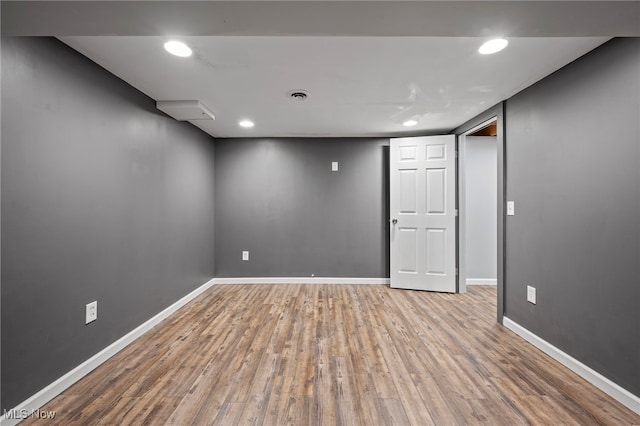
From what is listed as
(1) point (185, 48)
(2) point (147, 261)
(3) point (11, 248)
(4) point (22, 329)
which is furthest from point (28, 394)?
(1) point (185, 48)

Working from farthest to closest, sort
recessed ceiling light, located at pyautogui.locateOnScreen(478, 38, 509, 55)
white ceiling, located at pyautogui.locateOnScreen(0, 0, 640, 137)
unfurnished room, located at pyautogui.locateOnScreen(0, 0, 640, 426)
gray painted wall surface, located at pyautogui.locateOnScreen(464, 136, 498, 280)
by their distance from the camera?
gray painted wall surface, located at pyautogui.locateOnScreen(464, 136, 498, 280) < recessed ceiling light, located at pyautogui.locateOnScreen(478, 38, 509, 55) < unfurnished room, located at pyautogui.locateOnScreen(0, 0, 640, 426) < white ceiling, located at pyautogui.locateOnScreen(0, 0, 640, 137)

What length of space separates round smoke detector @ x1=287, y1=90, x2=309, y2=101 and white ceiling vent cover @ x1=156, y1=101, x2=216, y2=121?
2.92 feet

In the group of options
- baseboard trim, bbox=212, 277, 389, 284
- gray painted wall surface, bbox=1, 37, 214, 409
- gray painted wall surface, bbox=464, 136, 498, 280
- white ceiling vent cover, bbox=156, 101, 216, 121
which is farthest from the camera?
baseboard trim, bbox=212, 277, 389, 284

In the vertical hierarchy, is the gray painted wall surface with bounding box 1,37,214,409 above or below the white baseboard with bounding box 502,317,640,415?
above

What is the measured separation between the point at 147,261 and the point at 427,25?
8.82 ft

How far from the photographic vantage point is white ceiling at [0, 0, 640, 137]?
3.66 feet

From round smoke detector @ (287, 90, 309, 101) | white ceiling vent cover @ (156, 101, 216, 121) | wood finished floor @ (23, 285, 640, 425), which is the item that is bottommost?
wood finished floor @ (23, 285, 640, 425)

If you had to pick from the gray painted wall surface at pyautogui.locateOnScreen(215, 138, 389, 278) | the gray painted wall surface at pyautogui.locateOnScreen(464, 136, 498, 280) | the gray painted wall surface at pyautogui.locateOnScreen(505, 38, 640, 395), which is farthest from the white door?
the gray painted wall surface at pyautogui.locateOnScreen(505, 38, 640, 395)

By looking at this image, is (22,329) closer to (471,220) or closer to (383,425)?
(383,425)

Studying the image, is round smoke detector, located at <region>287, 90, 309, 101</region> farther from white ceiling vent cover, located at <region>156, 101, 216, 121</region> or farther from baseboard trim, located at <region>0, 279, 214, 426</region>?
baseboard trim, located at <region>0, 279, 214, 426</region>

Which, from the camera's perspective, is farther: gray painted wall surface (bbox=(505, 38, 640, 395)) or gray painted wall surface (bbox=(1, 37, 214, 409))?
gray painted wall surface (bbox=(505, 38, 640, 395))

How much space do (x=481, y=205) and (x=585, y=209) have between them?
7.38 ft

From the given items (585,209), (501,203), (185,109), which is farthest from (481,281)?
(185,109)

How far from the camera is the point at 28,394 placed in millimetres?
1476
